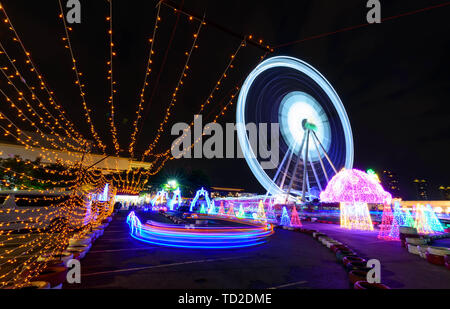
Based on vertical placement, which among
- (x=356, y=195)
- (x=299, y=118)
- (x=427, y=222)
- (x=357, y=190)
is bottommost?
(x=427, y=222)

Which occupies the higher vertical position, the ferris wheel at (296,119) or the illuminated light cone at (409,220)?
the ferris wheel at (296,119)

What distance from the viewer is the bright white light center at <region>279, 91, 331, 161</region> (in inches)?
1286

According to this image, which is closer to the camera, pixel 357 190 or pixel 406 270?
pixel 406 270

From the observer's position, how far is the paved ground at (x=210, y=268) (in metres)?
4.80

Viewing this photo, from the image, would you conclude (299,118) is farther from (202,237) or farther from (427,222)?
(202,237)

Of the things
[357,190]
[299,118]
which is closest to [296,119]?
[299,118]

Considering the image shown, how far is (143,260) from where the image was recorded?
6.70m

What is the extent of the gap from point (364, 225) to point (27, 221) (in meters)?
22.6

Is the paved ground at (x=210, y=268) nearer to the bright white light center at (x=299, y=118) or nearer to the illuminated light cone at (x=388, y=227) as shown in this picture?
the illuminated light cone at (x=388, y=227)

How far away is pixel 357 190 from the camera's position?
15.2 m

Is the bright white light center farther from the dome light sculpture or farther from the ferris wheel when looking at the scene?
the dome light sculpture

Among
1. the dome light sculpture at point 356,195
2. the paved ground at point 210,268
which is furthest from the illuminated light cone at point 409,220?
the paved ground at point 210,268

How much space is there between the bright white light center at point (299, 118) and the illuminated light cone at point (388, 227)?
21.9 metres

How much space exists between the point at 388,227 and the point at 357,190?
3.89 m
